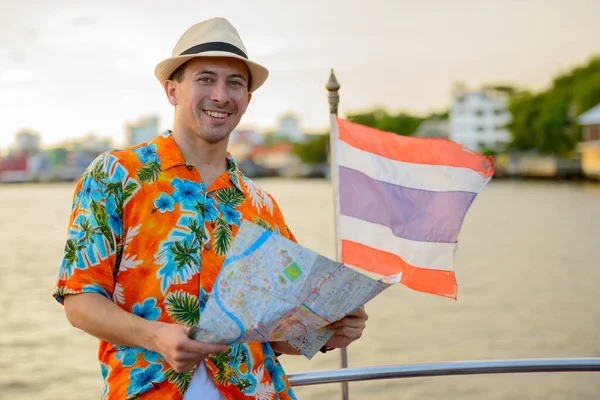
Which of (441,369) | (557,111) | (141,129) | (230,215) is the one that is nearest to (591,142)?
(557,111)

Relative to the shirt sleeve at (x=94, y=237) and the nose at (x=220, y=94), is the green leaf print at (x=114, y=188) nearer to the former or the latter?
the shirt sleeve at (x=94, y=237)

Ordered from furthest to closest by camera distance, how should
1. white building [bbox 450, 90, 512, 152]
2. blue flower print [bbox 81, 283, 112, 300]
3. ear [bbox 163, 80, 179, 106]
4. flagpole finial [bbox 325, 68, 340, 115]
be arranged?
1. white building [bbox 450, 90, 512, 152]
2. flagpole finial [bbox 325, 68, 340, 115]
3. ear [bbox 163, 80, 179, 106]
4. blue flower print [bbox 81, 283, 112, 300]

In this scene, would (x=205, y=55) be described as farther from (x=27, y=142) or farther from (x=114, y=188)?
(x=27, y=142)

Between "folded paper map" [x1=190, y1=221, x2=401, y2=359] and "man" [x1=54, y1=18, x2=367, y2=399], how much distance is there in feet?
0.24

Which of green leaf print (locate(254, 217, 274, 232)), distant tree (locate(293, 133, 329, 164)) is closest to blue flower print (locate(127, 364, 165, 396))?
green leaf print (locate(254, 217, 274, 232))

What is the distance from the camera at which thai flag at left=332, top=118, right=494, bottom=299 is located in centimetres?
339

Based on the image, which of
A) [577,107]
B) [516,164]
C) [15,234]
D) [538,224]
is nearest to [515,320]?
[538,224]

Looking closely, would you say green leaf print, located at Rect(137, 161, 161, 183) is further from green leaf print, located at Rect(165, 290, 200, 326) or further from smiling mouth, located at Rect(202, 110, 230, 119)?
green leaf print, located at Rect(165, 290, 200, 326)

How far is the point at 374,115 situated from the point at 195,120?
400 ft

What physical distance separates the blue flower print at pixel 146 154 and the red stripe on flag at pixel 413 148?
166 centimetres

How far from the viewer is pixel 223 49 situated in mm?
2043

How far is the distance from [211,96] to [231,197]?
11.5 inches

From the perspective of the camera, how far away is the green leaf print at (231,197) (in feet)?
7.01

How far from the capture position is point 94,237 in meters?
1.87
